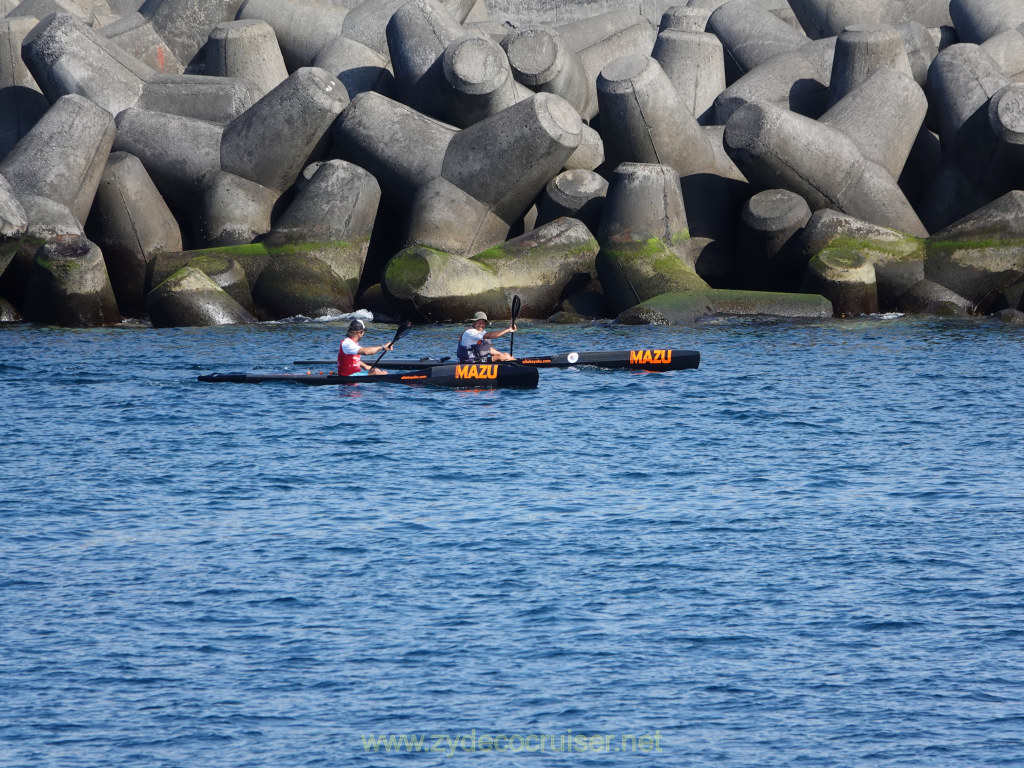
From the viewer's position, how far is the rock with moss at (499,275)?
23.4m

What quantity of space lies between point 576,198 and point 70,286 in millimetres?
9451

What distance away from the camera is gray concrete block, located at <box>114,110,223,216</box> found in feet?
84.3

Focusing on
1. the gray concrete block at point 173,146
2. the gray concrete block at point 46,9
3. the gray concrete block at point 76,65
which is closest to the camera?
the gray concrete block at point 173,146

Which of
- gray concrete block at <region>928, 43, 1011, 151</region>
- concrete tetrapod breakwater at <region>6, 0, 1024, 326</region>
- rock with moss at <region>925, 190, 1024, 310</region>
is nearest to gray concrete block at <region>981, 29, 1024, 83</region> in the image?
concrete tetrapod breakwater at <region>6, 0, 1024, 326</region>

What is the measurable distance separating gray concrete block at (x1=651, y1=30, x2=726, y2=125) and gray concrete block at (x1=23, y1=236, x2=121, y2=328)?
491 inches

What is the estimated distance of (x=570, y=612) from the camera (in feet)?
31.6

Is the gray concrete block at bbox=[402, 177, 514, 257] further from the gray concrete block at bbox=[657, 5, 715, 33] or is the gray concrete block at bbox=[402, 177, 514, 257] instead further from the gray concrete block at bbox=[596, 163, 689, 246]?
the gray concrete block at bbox=[657, 5, 715, 33]

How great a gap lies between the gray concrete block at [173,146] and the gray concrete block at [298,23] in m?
4.46

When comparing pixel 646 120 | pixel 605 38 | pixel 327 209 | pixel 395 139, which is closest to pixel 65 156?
pixel 327 209

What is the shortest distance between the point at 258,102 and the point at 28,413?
1075 centimetres

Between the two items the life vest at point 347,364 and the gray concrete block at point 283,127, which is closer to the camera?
the life vest at point 347,364

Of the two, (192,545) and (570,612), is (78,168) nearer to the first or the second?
(192,545)

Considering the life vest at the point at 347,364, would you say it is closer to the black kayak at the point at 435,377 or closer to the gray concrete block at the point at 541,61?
the black kayak at the point at 435,377

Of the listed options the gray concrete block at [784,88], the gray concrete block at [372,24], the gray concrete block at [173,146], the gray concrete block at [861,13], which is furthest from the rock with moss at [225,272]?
the gray concrete block at [861,13]
